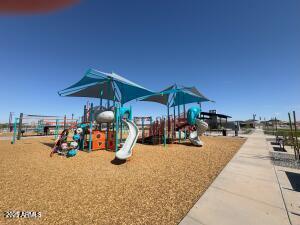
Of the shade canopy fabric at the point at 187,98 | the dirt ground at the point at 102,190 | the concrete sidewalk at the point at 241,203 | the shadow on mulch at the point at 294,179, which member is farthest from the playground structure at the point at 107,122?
the shade canopy fabric at the point at 187,98

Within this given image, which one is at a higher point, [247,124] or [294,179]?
[247,124]

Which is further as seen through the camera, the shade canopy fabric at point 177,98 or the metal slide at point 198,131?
the shade canopy fabric at point 177,98

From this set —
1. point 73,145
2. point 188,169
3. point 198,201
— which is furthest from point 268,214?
point 73,145

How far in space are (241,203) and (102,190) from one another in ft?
11.1

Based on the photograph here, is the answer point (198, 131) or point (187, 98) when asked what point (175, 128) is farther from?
point (187, 98)

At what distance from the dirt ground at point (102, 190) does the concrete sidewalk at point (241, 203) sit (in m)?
0.26

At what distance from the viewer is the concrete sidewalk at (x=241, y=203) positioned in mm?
2811

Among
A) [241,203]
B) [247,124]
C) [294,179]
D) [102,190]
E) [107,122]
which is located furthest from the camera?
[247,124]

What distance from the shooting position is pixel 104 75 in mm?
9117

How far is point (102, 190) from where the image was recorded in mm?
4027

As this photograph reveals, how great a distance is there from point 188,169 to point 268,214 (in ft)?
10.1

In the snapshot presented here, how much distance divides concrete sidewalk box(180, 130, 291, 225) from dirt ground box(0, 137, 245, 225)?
260 mm

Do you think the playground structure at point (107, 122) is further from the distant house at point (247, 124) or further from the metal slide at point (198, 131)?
the distant house at point (247, 124)

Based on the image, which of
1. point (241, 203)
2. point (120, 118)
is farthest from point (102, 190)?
point (120, 118)
